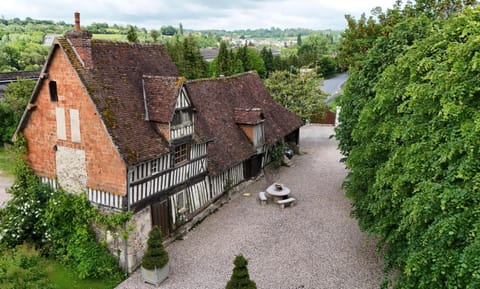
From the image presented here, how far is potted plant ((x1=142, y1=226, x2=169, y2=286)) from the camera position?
13.4 m

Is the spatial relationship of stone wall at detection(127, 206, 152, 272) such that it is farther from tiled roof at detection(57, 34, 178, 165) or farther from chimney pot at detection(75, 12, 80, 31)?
chimney pot at detection(75, 12, 80, 31)

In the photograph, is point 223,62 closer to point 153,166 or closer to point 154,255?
point 153,166

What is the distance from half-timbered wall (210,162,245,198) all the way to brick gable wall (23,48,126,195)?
6005 mm

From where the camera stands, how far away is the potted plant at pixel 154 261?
44.0 ft

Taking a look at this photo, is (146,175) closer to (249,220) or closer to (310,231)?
(249,220)

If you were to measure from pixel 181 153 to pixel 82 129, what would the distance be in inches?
158

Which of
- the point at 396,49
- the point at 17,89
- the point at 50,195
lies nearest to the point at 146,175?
the point at 50,195

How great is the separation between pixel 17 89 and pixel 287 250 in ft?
85.6

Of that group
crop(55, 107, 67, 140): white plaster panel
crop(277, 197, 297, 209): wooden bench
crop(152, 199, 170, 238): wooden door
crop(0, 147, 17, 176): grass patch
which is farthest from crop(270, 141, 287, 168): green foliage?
crop(0, 147, 17, 176): grass patch

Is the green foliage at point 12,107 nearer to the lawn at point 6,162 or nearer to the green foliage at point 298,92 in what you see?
the lawn at point 6,162

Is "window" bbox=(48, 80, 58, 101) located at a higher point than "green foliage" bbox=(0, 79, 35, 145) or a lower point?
higher

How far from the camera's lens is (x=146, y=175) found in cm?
1448

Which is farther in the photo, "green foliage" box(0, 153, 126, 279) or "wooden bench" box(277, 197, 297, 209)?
"wooden bench" box(277, 197, 297, 209)

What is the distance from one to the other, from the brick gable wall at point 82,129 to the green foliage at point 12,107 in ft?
55.9
